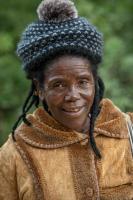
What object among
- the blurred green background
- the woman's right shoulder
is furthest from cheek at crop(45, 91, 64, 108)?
the blurred green background

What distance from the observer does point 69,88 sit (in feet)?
15.1

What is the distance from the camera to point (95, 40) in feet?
15.2

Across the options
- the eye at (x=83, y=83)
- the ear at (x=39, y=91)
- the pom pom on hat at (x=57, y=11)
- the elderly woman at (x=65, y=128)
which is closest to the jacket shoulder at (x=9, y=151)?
the elderly woman at (x=65, y=128)

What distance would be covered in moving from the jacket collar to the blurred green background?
8.86ft

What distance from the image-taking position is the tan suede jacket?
479 cm

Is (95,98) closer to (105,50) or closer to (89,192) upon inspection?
(89,192)

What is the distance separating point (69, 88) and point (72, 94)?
0.14ft

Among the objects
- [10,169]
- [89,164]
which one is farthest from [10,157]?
[89,164]

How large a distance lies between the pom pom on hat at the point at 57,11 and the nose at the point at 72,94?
16.9 inches

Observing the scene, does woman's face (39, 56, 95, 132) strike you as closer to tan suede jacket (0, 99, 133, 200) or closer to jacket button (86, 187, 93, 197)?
tan suede jacket (0, 99, 133, 200)

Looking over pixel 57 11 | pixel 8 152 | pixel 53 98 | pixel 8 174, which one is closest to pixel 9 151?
pixel 8 152

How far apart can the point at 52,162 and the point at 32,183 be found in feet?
0.60

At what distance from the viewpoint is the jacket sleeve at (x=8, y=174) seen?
4867 mm

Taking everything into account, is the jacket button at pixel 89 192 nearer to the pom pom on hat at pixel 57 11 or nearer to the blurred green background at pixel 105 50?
the pom pom on hat at pixel 57 11
